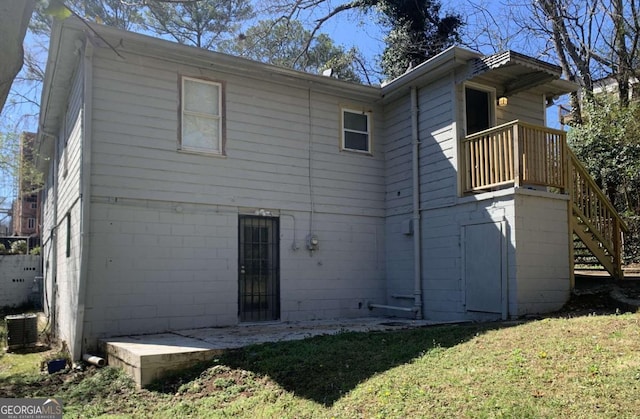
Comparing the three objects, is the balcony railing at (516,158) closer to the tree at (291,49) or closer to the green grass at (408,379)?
the green grass at (408,379)

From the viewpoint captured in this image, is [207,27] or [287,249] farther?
[207,27]

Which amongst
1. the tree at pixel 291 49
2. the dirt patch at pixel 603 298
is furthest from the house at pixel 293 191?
the tree at pixel 291 49

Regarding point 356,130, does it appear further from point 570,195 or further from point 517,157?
point 570,195

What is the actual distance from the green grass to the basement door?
1584 mm

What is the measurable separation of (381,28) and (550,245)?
10806 millimetres

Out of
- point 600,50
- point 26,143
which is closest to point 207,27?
point 26,143

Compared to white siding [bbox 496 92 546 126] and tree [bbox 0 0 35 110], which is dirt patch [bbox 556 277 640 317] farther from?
tree [bbox 0 0 35 110]

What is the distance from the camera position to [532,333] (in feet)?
19.3

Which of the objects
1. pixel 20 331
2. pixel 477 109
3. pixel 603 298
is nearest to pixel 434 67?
pixel 477 109

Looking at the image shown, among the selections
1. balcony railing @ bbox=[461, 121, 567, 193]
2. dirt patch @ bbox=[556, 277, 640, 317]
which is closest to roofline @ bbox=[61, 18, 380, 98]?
balcony railing @ bbox=[461, 121, 567, 193]

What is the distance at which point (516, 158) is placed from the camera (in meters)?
8.13

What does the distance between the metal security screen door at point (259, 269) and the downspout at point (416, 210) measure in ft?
8.74

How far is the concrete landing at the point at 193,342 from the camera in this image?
588 cm

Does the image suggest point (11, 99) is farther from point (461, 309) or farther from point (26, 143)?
point (461, 309)
